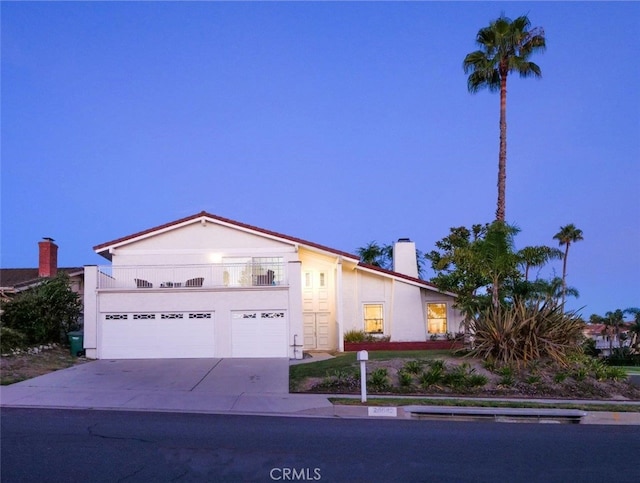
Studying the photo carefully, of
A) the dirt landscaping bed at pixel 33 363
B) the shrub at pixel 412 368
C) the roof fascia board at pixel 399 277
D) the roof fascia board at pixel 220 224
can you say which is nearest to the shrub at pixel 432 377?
the shrub at pixel 412 368

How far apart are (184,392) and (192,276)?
9758mm

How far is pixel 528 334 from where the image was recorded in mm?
19422

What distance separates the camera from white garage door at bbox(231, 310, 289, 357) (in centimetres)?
2439

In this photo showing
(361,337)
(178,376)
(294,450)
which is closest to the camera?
(294,450)

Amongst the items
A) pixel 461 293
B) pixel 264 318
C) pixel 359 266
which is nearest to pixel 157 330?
pixel 264 318

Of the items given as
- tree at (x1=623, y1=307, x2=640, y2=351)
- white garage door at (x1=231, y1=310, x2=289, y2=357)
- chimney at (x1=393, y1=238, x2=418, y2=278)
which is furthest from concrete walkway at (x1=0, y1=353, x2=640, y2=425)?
tree at (x1=623, y1=307, x2=640, y2=351)

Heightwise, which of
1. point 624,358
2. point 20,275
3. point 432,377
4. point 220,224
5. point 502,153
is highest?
point 502,153

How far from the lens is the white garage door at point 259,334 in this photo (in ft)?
80.0

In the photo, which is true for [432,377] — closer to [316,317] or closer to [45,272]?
[316,317]

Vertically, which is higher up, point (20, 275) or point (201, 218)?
point (201, 218)

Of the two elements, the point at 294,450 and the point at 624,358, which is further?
the point at 624,358

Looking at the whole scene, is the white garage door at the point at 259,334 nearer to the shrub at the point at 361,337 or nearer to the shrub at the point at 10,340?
the shrub at the point at 361,337

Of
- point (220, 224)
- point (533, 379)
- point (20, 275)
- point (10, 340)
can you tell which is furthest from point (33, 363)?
point (533, 379)

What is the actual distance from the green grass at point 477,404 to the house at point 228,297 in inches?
369
